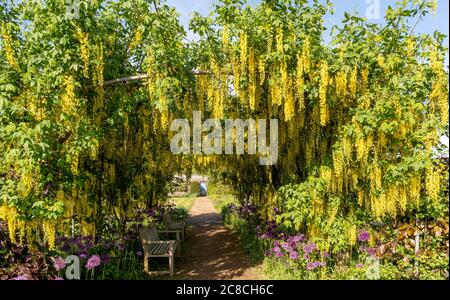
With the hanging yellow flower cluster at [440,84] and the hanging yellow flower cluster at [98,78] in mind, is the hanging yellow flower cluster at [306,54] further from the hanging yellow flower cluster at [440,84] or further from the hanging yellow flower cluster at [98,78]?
the hanging yellow flower cluster at [98,78]

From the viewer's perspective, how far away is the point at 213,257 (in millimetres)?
8008

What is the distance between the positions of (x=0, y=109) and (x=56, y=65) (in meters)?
0.82

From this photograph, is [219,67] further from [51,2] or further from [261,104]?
[51,2]

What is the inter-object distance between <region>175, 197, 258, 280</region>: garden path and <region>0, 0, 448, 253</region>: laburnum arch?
1.74m

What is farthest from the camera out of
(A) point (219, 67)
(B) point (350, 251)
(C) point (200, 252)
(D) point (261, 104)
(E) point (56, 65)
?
(C) point (200, 252)

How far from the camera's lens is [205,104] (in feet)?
23.0

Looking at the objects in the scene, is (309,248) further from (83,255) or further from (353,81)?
(83,255)

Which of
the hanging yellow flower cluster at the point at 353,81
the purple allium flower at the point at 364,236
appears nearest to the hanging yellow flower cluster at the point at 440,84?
the hanging yellow flower cluster at the point at 353,81

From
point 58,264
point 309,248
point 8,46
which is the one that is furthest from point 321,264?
point 8,46

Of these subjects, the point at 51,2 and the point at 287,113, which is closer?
the point at 51,2

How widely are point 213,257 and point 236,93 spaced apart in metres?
4.02

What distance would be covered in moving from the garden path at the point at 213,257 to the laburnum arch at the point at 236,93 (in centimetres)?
174

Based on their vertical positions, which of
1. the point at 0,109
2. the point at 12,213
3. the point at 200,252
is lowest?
→ the point at 200,252
